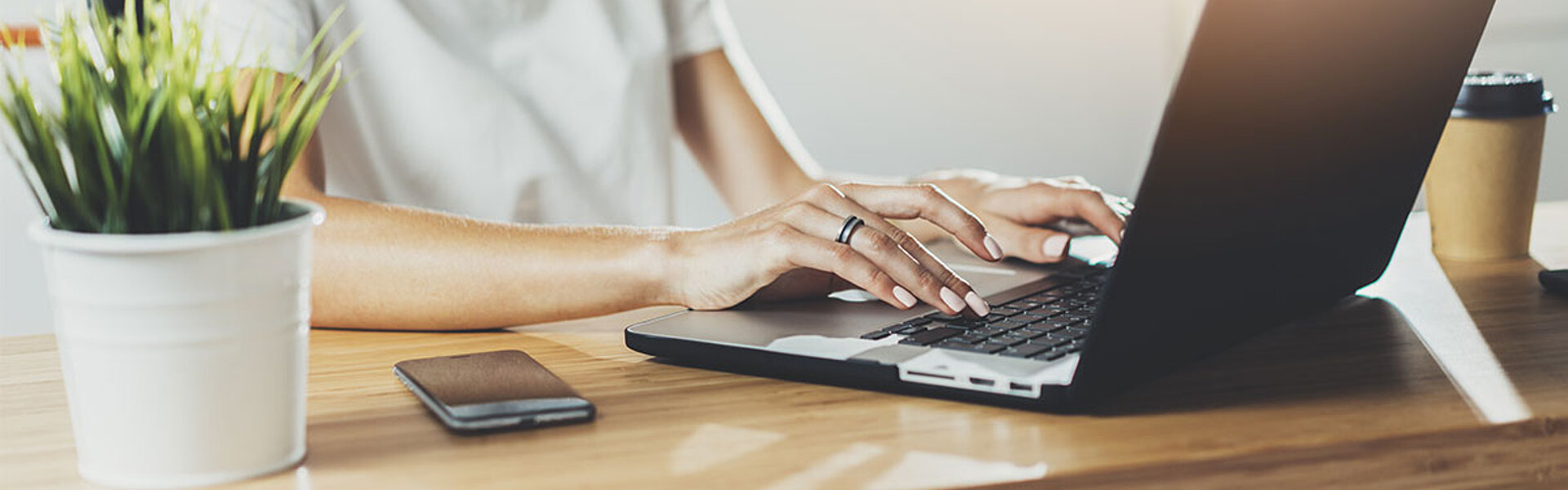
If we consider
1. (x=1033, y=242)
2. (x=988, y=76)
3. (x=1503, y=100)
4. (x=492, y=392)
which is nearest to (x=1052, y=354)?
(x=492, y=392)

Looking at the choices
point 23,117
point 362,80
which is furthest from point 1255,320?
point 362,80

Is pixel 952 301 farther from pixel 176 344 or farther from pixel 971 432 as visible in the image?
pixel 176 344

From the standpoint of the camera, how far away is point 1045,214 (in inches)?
43.6

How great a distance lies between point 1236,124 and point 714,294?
0.38m

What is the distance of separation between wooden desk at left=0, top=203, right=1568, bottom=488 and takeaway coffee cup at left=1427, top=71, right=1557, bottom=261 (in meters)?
0.32

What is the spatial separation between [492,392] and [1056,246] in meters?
0.50

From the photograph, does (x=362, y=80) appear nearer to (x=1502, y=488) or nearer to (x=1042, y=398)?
(x=1042, y=398)

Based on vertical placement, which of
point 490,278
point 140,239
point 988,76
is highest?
point 140,239

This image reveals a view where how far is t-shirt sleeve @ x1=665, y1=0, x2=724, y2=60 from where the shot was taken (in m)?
1.57

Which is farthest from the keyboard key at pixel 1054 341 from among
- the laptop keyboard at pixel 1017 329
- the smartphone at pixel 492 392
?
the smartphone at pixel 492 392

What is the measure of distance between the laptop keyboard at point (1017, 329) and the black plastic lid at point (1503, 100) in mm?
432

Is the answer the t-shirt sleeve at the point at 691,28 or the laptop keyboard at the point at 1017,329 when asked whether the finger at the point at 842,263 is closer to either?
the laptop keyboard at the point at 1017,329

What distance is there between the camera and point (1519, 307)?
93 centimetres

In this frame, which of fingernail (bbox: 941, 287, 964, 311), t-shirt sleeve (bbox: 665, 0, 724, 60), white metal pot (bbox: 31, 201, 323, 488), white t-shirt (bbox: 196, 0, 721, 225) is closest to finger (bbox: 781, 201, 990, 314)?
fingernail (bbox: 941, 287, 964, 311)
